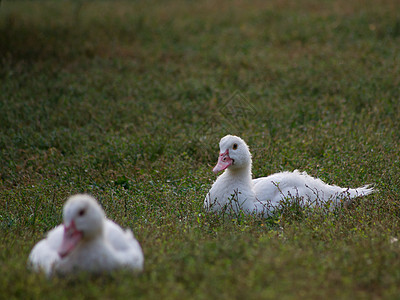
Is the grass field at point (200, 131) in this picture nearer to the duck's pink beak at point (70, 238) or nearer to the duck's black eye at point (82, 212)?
the duck's pink beak at point (70, 238)

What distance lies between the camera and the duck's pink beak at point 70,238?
433cm

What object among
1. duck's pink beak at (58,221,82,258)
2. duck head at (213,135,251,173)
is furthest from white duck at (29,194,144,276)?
duck head at (213,135,251,173)

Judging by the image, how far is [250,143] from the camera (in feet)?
31.7

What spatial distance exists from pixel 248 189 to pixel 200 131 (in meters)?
3.70

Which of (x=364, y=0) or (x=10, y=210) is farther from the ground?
(x=364, y=0)

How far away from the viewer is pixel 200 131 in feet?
34.8

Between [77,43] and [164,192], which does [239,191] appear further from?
[77,43]

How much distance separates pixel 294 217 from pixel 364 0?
15505 mm

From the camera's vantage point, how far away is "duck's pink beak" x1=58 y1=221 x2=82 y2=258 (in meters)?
4.33

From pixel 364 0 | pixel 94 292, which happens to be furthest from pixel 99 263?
pixel 364 0

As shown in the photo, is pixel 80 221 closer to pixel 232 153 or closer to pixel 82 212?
pixel 82 212

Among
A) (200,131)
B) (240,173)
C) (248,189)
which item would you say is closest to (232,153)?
(240,173)

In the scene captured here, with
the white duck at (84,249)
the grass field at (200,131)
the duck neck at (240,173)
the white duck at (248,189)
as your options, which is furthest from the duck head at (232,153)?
the white duck at (84,249)

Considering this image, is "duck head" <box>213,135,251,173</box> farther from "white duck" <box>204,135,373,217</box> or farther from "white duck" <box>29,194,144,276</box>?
"white duck" <box>29,194,144,276</box>
